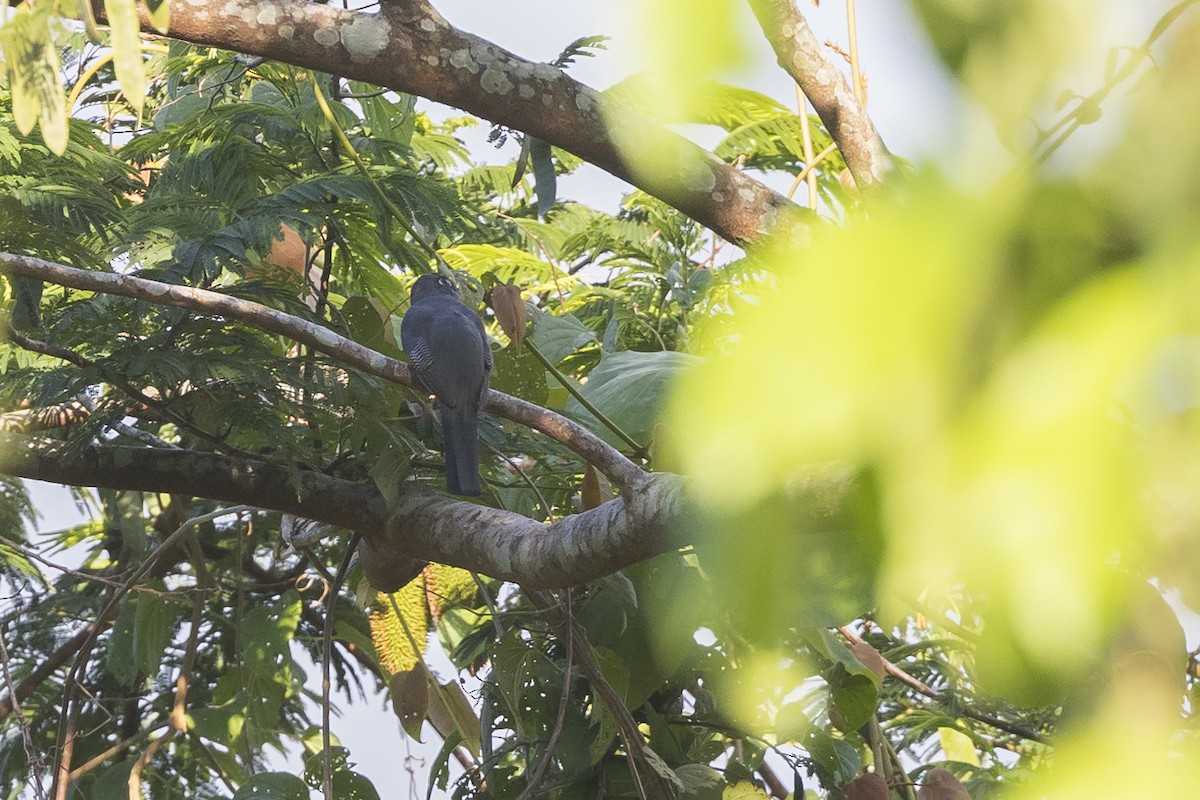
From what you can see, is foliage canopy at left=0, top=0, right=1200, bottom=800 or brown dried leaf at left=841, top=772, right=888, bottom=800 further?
brown dried leaf at left=841, top=772, right=888, bottom=800

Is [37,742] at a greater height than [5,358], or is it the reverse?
[5,358]

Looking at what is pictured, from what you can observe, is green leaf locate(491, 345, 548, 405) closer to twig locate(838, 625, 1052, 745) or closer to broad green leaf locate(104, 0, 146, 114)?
twig locate(838, 625, 1052, 745)

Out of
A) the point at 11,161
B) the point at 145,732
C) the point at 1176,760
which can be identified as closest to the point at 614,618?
the point at 145,732

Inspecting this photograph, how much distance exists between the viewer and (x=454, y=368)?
7.07 feet

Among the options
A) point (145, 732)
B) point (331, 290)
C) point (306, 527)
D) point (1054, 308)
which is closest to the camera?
point (1054, 308)

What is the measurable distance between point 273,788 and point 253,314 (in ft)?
3.22

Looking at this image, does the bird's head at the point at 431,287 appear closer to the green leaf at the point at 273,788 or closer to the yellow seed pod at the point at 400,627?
the yellow seed pod at the point at 400,627

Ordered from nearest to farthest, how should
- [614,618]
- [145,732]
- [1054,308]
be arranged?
[1054,308] < [614,618] < [145,732]

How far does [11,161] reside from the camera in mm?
1922

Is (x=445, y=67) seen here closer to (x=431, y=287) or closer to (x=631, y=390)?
(x=631, y=390)

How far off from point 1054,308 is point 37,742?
133 inches

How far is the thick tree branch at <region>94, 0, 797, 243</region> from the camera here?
63.8 inches

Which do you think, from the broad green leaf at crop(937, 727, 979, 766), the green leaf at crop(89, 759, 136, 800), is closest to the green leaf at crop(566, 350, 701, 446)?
the green leaf at crop(89, 759, 136, 800)

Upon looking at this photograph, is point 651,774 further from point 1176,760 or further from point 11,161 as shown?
point 1176,760
